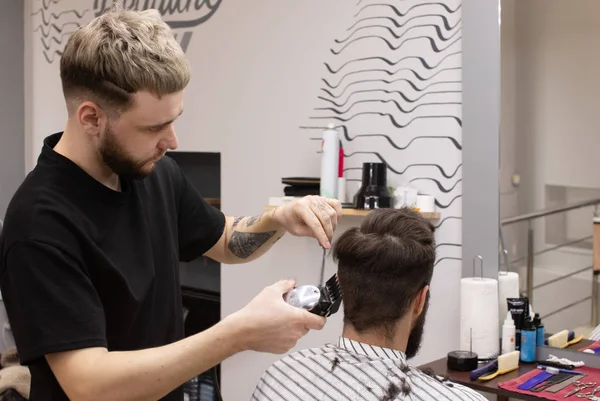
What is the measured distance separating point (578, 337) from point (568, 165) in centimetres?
59

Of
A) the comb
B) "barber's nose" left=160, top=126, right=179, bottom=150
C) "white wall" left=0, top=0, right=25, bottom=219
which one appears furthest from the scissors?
"white wall" left=0, top=0, right=25, bottom=219

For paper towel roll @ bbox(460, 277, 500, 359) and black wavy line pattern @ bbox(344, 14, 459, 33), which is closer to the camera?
paper towel roll @ bbox(460, 277, 500, 359)

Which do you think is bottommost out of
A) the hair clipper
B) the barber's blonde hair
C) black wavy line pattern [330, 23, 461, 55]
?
the hair clipper

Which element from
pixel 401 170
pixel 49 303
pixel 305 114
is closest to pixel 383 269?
pixel 49 303

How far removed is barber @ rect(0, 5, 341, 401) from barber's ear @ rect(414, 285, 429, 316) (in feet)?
0.84

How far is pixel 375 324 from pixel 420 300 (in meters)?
0.13

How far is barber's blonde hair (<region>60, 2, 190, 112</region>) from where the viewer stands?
4.56 feet

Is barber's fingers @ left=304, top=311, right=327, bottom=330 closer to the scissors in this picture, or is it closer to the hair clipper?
the hair clipper

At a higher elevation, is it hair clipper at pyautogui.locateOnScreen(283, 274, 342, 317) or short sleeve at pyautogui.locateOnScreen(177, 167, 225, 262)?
short sleeve at pyautogui.locateOnScreen(177, 167, 225, 262)

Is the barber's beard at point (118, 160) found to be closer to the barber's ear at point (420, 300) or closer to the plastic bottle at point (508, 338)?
the barber's ear at point (420, 300)

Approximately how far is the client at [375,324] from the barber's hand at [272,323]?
335 mm

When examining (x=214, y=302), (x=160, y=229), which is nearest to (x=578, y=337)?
(x=160, y=229)

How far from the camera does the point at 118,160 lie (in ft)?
4.81

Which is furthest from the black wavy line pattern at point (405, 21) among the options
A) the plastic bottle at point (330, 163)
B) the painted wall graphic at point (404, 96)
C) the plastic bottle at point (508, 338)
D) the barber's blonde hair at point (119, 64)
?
the barber's blonde hair at point (119, 64)
